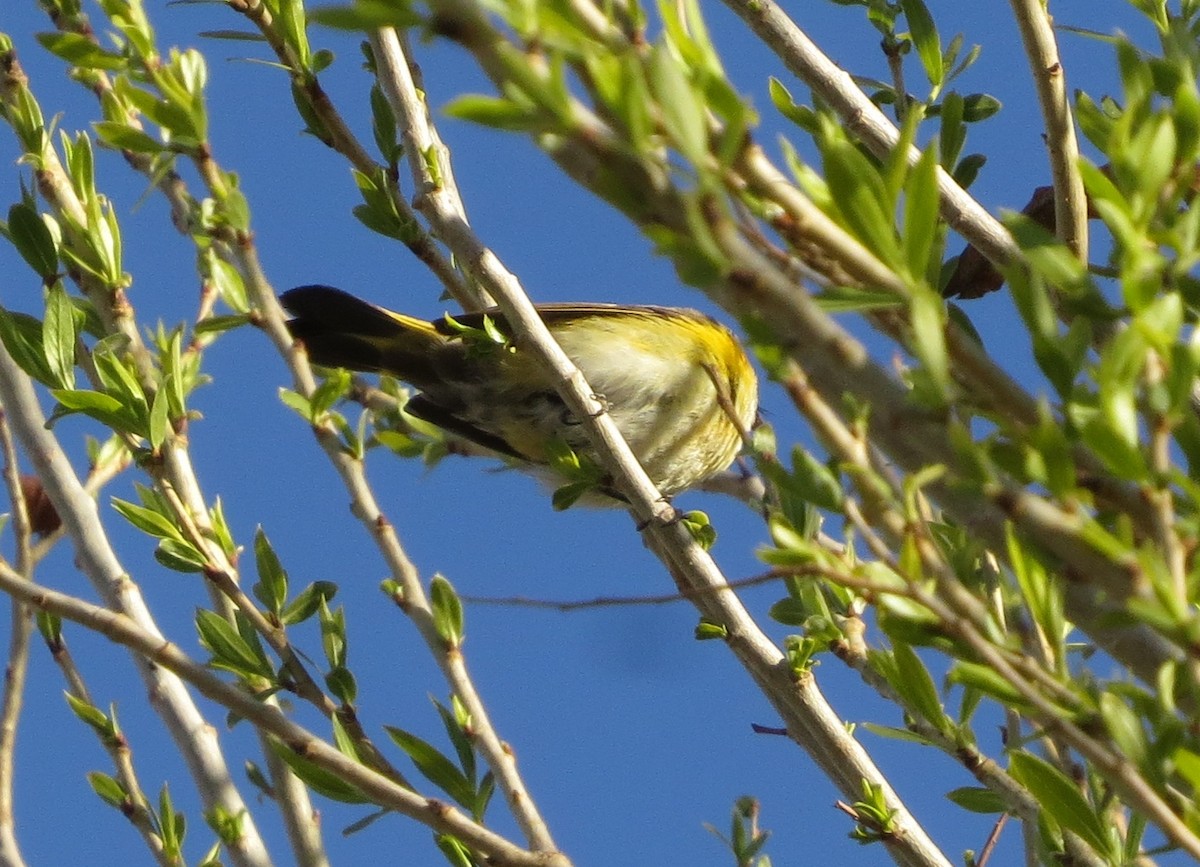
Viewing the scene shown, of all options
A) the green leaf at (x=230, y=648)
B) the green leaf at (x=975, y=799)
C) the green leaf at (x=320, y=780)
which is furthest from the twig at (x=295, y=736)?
the green leaf at (x=975, y=799)

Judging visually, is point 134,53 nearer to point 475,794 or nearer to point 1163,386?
point 475,794

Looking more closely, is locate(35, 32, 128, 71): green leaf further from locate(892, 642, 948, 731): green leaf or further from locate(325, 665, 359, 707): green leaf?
locate(892, 642, 948, 731): green leaf

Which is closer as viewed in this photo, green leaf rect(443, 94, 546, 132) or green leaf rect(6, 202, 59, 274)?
green leaf rect(443, 94, 546, 132)

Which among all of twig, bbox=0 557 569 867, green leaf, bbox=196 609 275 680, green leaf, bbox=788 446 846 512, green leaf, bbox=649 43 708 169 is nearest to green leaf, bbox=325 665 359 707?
green leaf, bbox=196 609 275 680

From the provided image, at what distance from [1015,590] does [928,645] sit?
0.44m

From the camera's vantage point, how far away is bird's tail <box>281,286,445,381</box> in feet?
16.3

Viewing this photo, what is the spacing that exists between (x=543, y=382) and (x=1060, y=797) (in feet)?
11.6

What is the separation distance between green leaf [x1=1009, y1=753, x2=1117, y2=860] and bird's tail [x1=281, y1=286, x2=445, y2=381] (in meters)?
3.42

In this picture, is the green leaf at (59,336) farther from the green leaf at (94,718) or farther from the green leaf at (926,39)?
the green leaf at (926,39)

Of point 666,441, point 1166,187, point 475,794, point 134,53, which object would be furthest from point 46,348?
point 666,441

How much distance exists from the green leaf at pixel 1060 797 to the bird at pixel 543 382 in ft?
10.5

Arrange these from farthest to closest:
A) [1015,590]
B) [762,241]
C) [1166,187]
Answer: [1015,590] < [1166,187] < [762,241]

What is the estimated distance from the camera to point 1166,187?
5.08ft

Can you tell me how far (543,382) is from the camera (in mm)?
5258
